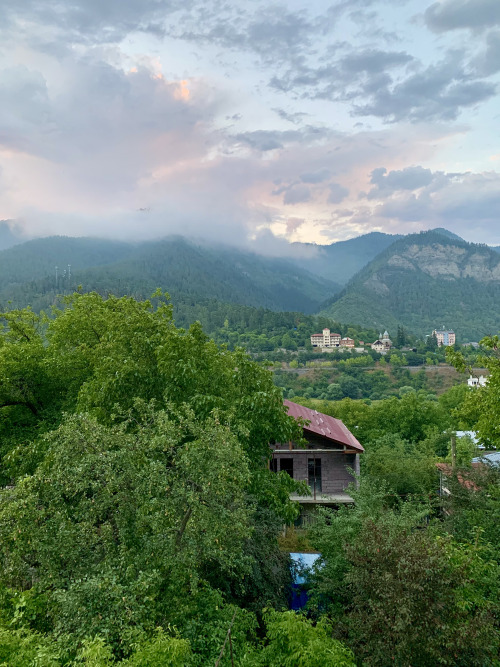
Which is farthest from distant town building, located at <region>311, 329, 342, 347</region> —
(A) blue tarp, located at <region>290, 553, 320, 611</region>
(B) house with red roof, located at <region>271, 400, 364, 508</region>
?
(A) blue tarp, located at <region>290, 553, 320, 611</region>

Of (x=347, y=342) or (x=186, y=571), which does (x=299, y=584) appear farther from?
(x=347, y=342)

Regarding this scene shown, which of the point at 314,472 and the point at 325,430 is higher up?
the point at 325,430

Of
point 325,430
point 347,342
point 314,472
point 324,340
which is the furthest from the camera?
point 324,340

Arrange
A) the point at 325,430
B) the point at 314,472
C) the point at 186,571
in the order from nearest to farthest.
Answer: the point at 186,571 → the point at 314,472 → the point at 325,430

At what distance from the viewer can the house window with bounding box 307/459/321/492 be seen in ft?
76.2

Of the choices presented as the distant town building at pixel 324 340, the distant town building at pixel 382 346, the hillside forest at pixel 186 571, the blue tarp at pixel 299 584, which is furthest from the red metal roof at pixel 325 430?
the distant town building at pixel 324 340

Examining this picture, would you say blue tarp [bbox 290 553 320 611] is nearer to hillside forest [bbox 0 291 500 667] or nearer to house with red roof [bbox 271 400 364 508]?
hillside forest [bbox 0 291 500 667]

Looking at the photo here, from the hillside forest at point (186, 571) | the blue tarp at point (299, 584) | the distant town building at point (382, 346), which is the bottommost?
the distant town building at point (382, 346)

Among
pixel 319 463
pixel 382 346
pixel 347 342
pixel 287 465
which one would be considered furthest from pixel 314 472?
pixel 347 342

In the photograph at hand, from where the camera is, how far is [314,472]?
23250mm

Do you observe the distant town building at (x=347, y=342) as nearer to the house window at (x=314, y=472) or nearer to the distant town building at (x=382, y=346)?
the distant town building at (x=382, y=346)

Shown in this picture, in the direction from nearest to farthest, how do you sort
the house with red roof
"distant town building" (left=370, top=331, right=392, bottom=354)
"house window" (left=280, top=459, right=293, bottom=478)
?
the house with red roof < "house window" (left=280, top=459, right=293, bottom=478) < "distant town building" (left=370, top=331, right=392, bottom=354)

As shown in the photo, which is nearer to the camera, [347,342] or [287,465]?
[287,465]

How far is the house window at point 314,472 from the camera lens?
2323cm
